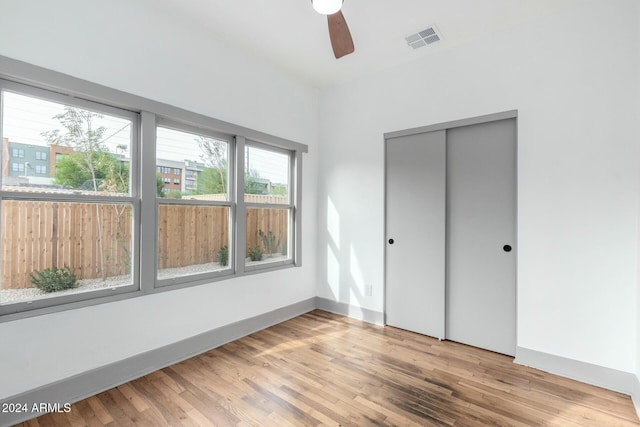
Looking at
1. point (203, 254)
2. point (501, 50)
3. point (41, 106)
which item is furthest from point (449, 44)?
point (41, 106)

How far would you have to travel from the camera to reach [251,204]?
11.1 ft

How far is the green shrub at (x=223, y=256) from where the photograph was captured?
3.13 m

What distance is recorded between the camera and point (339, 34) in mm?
1983

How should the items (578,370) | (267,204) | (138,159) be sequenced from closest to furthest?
(578,370) → (138,159) → (267,204)

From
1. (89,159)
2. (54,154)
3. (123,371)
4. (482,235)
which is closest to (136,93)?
(89,159)

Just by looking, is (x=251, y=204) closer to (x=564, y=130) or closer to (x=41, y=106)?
(x=41, y=106)

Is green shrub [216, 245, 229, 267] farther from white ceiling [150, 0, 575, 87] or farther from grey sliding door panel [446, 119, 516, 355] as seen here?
grey sliding door panel [446, 119, 516, 355]

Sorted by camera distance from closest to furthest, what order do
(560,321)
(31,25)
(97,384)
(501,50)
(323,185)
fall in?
(31,25) → (97,384) → (560,321) → (501,50) → (323,185)

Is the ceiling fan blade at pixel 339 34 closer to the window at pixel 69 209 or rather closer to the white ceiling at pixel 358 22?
the white ceiling at pixel 358 22

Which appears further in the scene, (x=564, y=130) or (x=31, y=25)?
(x=564, y=130)

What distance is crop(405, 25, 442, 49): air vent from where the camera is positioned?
281 centimetres

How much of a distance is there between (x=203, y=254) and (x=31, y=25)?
210 cm

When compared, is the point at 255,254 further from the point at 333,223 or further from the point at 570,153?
the point at 570,153

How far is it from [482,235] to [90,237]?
3.50 metres
